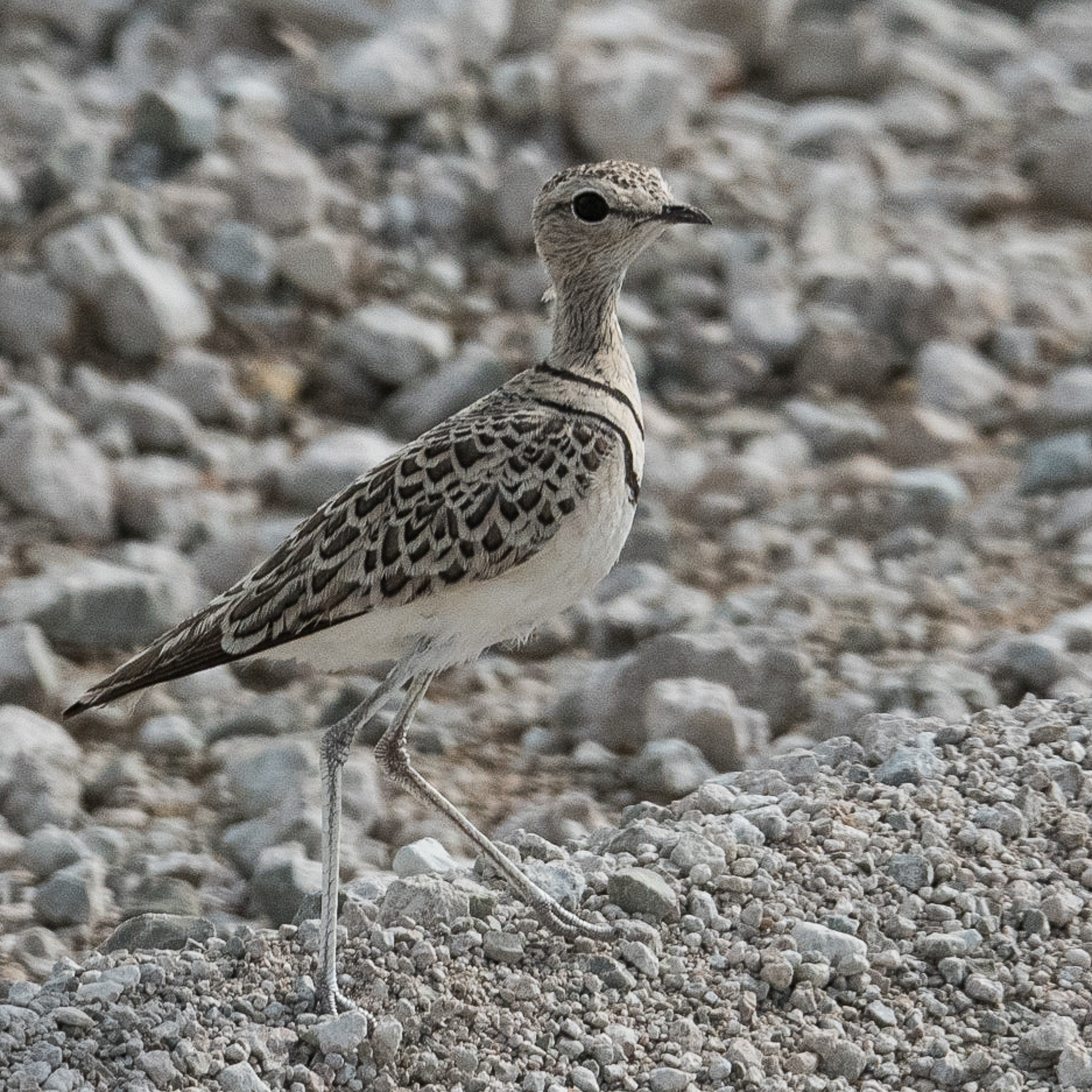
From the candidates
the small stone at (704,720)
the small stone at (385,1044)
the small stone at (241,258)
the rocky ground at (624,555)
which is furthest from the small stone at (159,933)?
the small stone at (241,258)

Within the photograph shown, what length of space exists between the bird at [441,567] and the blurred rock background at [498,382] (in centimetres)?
34

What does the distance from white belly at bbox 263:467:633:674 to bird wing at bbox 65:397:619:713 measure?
3 cm

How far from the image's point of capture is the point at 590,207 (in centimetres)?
414

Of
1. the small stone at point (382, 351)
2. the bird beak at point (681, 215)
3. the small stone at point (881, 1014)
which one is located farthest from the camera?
the small stone at point (382, 351)

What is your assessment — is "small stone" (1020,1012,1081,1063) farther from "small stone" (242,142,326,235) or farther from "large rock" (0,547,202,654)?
"small stone" (242,142,326,235)

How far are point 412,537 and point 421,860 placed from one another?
2.45 feet

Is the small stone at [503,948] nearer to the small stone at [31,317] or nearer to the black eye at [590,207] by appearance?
the black eye at [590,207]

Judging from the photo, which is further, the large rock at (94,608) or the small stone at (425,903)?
the large rock at (94,608)

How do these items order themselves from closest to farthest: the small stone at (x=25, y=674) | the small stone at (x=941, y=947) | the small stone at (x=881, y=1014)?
the small stone at (x=881, y=1014), the small stone at (x=941, y=947), the small stone at (x=25, y=674)

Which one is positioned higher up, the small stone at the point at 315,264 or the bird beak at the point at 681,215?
the bird beak at the point at 681,215

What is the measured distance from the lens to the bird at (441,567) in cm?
379

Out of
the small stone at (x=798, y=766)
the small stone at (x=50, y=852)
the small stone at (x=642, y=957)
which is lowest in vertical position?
the small stone at (x=50, y=852)

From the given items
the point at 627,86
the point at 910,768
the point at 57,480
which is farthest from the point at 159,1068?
the point at 627,86

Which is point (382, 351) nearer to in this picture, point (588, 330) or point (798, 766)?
point (588, 330)
